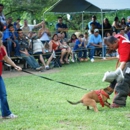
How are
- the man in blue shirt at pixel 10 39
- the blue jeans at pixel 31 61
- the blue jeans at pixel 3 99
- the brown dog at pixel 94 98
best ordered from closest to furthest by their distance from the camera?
the blue jeans at pixel 3 99
the brown dog at pixel 94 98
the man in blue shirt at pixel 10 39
the blue jeans at pixel 31 61

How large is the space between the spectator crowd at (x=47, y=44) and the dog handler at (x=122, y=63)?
25.7 ft

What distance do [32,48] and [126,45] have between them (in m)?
9.16

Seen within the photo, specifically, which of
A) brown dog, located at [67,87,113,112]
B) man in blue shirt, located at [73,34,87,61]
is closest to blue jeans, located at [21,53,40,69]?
man in blue shirt, located at [73,34,87,61]

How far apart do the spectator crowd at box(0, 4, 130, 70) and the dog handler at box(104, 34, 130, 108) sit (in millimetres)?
7838

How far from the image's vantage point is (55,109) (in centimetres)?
846

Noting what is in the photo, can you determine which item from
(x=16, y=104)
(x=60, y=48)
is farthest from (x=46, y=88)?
(x=60, y=48)

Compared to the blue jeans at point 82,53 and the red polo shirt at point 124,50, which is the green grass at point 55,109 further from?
the blue jeans at point 82,53

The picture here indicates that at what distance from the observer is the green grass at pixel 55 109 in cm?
696

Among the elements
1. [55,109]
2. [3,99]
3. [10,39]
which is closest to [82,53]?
[10,39]

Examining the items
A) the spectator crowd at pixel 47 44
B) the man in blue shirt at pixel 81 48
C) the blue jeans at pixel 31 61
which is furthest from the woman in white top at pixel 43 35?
the blue jeans at pixel 31 61

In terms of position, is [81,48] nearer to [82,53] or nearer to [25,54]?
[82,53]

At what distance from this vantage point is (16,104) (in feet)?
30.7

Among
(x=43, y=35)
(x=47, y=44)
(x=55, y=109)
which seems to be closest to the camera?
(x=55, y=109)

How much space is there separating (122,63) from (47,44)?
10056 millimetres
